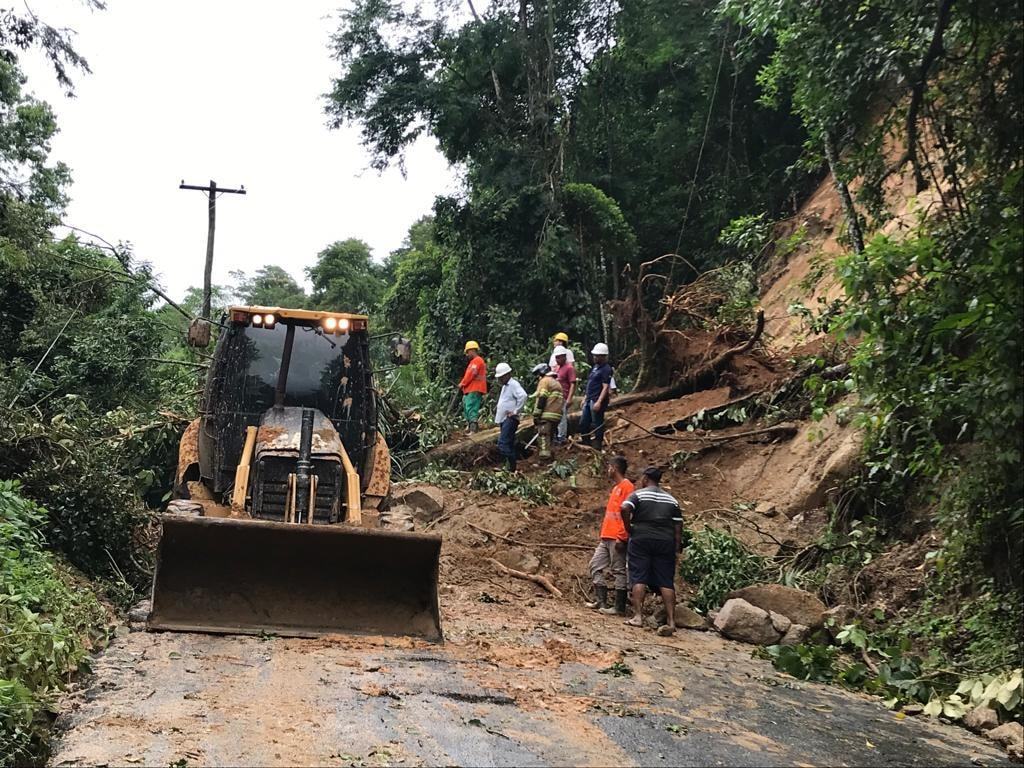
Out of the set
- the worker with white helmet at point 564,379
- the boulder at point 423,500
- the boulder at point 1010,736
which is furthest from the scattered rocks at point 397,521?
the worker with white helmet at point 564,379

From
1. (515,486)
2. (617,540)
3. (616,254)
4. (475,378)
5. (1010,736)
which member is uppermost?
(616,254)

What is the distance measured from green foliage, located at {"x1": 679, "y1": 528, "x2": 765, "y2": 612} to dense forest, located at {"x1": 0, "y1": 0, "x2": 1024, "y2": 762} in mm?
1434

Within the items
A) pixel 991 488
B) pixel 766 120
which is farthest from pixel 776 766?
pixel 766 120

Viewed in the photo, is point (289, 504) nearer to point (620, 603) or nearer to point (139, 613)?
point (139, 613)

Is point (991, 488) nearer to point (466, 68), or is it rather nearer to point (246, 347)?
point (246, 347)

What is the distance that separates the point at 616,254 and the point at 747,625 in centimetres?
1499

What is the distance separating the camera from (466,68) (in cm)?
2244

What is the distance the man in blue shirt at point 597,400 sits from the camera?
14382mm

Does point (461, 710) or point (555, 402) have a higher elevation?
point (555, 402)

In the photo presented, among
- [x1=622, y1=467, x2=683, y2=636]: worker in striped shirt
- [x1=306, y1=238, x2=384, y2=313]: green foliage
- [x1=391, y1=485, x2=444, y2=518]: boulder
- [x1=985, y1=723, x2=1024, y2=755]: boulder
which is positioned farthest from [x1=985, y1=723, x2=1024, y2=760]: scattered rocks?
[x1=306, y1=238, x2=384, y2=313]: green foliage

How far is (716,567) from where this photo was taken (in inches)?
413

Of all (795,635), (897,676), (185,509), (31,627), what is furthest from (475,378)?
(31,627)

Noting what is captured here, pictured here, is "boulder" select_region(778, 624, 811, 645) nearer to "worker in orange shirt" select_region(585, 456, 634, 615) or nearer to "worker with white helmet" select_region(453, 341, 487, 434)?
"worker in orange shirt" select_region(585, 456, 634, 615)

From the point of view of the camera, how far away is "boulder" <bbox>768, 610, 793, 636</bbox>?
852 centimetres
